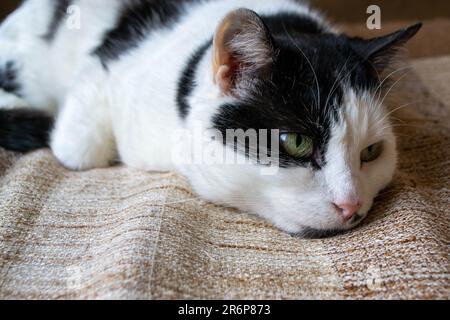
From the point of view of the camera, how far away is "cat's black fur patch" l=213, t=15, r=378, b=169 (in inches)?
32.0

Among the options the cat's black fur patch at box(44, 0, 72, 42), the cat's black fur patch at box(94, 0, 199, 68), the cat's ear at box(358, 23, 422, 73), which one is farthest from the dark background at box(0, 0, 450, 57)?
the cat's ear at box(358, 23, 422, 73)

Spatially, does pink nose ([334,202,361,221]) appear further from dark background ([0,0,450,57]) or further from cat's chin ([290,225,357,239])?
dark background ([0,0,450,57])

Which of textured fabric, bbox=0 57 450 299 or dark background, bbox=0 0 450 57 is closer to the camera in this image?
textured fabric, bbox=0 57 450 299

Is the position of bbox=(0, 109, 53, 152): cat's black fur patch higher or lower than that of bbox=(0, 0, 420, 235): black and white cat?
lower

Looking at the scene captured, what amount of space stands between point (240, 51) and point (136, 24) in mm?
589

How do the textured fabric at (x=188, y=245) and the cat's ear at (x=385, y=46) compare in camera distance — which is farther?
the cat's ear at (x=385, y=46)

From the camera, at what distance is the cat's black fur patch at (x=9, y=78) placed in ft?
4.60

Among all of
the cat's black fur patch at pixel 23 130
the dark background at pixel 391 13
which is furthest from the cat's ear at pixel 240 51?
the dark background at pixel 391 13

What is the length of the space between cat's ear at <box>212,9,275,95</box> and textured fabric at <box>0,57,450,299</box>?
25cm

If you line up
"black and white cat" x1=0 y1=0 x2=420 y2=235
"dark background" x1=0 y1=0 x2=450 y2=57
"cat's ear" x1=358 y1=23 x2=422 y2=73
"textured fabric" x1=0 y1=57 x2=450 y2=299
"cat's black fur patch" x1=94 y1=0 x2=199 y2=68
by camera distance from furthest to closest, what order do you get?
"dark background" x1=0 y1=0 x2=450 y2=57, "cat's black fur patch" x1=94 y1=0 x2=199 y2=68, "cat's ear" x1=358 y1=23 x2=422 y2=73, "black and white cat" x1=0 y1=0 x2=420 y2=235, "textured fabric" x1=0 y1=57 x2=450 y2=299

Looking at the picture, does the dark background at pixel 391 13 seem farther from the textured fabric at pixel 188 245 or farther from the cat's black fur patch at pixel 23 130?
the textured fabric at pixel 188 245
